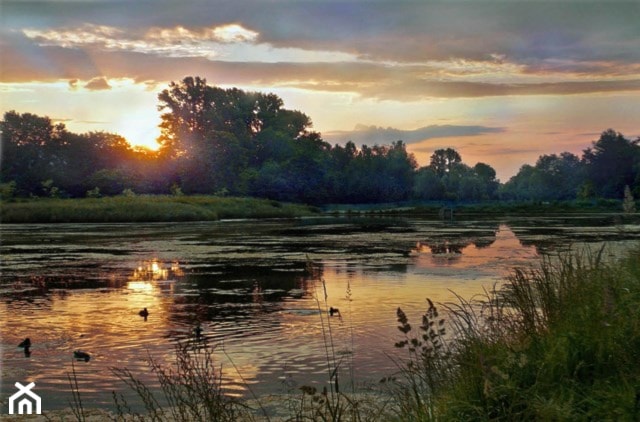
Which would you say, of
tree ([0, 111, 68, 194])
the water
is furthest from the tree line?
the water

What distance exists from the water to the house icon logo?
0.13 meters

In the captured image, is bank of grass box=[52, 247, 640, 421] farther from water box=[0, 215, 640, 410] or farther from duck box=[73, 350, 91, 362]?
duck box=[73, 350, 91, 362]

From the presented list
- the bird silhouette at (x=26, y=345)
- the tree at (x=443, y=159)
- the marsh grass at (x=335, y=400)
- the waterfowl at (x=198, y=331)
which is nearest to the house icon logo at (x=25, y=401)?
the bird silhouette at (x=26, y=345)

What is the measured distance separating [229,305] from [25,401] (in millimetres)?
6661

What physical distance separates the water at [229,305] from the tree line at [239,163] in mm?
58220

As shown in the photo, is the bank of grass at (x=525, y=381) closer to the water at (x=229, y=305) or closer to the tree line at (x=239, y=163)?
the water at (x=229, y=305)

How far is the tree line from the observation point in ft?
295

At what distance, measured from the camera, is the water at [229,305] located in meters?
8.72

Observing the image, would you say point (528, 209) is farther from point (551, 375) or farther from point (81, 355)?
point (551, 375)

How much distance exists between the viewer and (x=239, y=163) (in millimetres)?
104375

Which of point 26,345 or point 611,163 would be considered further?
point 611,163

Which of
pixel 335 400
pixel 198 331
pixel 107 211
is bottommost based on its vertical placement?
pixel 335 400

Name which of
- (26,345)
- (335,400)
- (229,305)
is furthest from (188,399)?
(229,305)

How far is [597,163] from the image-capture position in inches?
4483
